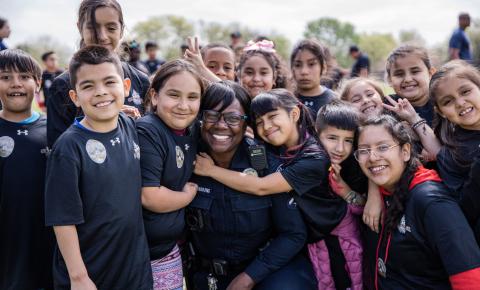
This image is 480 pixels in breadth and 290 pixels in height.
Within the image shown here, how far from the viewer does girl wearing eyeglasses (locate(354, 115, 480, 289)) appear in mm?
2422

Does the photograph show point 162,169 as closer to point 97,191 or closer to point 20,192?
point 97,191

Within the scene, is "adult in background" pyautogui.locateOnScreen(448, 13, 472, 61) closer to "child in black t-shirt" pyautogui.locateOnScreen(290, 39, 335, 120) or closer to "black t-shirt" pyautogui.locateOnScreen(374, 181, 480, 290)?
"child in black t-shirt" pyautogui.locateOnScreen(290, 39, 335, 120)

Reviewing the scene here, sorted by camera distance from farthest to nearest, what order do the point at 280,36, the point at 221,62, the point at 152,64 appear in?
the point at 280,36
the point at 152,64
the point at 221,62

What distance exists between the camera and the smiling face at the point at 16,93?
10.5 feet

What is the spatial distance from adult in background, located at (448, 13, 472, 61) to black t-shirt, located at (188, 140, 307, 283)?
391 inches

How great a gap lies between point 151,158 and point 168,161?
13 centimetres

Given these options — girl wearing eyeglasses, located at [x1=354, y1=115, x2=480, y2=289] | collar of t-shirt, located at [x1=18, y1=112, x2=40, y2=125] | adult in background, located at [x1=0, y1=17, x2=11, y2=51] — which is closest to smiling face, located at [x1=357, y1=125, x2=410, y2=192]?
girl wearing eyeglasses, located at [x1=354, y1=115, x2=480, y2=289]

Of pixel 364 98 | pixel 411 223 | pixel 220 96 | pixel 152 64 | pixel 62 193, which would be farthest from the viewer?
pixel 152 64

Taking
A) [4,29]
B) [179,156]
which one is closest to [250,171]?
[179,156]

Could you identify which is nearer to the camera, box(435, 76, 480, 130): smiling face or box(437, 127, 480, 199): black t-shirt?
box(437, 127, 480, 199): black t-shirt

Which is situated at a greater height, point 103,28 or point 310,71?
point 103,28

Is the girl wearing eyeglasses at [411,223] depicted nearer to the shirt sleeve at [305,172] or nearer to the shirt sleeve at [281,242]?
the shirt sleeve at [305,172]

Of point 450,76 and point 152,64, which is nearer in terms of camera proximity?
point 450,76

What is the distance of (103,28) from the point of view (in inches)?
130
